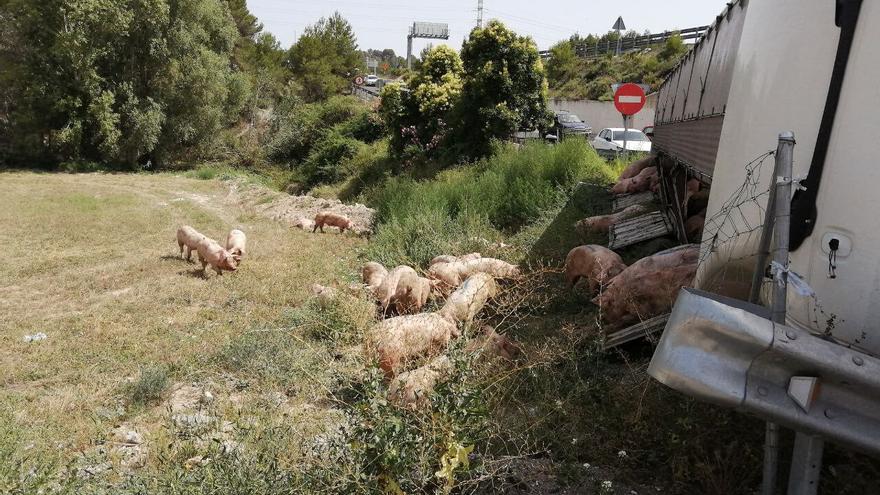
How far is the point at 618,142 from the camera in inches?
820

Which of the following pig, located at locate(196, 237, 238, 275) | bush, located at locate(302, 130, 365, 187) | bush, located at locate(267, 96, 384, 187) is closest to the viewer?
pig, located at locate(196, 237, 238, 275)

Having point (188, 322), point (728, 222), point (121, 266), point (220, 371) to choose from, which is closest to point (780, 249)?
point (728, 222)

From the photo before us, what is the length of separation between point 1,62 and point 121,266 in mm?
17907

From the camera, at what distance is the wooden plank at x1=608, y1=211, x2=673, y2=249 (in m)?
8.31

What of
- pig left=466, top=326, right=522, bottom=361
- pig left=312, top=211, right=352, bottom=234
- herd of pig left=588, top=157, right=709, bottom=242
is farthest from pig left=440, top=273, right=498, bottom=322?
pig left=312, top=211, right=352, bottom=234

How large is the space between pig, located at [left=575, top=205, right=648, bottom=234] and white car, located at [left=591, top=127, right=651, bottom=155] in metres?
10.1

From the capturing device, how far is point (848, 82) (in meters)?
2.22

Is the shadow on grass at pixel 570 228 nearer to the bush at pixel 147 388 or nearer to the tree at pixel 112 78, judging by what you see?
the bush at pixel 147 388

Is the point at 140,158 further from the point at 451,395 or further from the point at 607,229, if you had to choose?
the point at 451,395

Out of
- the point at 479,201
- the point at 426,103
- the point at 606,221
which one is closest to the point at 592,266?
the point at 606,221

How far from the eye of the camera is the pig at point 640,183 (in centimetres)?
1136

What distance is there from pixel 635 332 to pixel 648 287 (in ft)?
2.12

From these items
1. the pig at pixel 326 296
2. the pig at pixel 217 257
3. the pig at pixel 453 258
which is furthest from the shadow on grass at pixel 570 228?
the pig at pixel 217 257

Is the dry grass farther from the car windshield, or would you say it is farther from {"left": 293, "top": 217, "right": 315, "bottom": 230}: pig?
the car windshield
